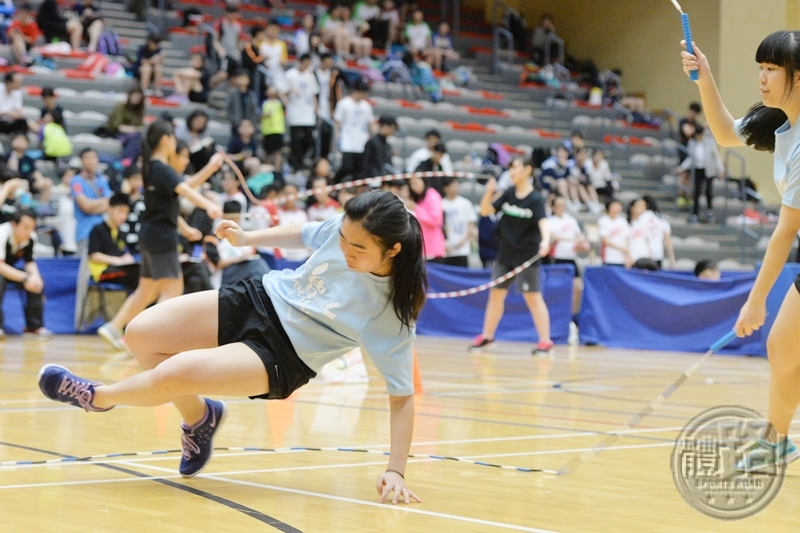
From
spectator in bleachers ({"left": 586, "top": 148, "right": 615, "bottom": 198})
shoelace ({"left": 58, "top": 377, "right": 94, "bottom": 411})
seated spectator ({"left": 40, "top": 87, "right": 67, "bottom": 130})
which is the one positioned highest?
shoelace ({"left": 58, "top": 377, "right": 94, "bottom": 411})

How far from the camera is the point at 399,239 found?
147 inches

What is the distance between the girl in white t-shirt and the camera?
12.6 feet

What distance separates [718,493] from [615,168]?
57.5 feet

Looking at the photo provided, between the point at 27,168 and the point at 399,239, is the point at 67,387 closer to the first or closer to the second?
the point at 399,239

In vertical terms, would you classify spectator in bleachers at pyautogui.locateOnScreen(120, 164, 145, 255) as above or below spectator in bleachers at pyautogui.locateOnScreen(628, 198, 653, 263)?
above

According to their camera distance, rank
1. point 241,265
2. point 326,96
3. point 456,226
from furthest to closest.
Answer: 1. point 326,96
2. point 456,226
3. point 241,265

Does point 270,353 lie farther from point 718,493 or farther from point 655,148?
point 655,148

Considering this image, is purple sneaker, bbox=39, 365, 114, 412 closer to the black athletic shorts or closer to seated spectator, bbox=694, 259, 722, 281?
the black athletic shorts

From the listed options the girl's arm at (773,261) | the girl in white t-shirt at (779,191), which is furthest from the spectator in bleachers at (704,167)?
the girl's arm at (773,261)

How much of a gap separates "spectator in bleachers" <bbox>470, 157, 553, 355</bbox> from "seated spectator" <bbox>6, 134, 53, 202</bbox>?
18.2ft

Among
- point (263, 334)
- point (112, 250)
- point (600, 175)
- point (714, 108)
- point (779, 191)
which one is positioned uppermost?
point (714, 108)

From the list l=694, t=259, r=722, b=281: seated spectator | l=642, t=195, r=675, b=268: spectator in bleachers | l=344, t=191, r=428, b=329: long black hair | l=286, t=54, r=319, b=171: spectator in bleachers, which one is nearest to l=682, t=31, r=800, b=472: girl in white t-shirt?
l=344, t=191, r=428, b=329: long black hair

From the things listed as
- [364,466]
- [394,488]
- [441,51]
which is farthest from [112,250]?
[441,51]

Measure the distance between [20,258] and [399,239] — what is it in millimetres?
9039
